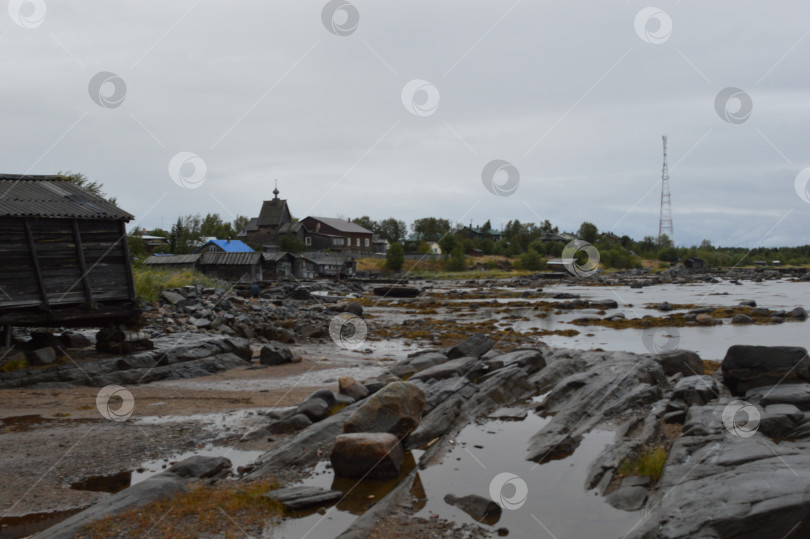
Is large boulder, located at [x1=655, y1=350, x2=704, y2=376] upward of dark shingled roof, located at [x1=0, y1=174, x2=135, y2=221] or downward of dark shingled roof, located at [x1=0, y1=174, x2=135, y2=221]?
downward

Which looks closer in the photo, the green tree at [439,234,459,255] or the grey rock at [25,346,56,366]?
the grey rock at [25,346,56,366]

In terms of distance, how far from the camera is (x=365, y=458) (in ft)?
31.5

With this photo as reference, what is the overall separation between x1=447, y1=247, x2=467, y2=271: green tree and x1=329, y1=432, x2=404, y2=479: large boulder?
97.9 meters

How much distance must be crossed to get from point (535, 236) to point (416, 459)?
133 metres

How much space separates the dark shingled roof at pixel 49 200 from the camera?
17.0 m

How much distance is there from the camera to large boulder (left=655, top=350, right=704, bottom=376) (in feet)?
51.8

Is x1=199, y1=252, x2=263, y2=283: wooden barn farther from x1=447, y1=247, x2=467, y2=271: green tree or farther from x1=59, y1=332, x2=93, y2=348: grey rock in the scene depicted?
x1=447, y1=247, x2=467, y2=271: green tree

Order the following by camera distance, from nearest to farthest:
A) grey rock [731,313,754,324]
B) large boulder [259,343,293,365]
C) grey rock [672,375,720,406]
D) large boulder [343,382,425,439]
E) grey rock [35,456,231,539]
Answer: grey rock [35,456,231,539], large boulder [343,382,425,439], grey rock [672,375,720,406], large boulder [259,343,293,365], grey rock [731,313,754,324]

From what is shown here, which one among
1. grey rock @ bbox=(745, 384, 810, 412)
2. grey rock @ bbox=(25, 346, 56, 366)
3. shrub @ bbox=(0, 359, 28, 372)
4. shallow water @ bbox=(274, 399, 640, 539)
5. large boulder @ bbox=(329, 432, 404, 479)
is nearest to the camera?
shallow water @ bbox=(274, 399, 640, 539)

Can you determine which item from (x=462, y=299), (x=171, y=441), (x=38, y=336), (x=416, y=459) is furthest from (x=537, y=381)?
(x=462, y=299)

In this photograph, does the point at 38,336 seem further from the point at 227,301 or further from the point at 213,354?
the point at 227,301

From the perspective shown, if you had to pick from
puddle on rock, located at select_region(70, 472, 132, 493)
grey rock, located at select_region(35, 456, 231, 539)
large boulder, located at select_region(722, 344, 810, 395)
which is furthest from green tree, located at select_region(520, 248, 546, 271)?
puddle on rock, located at select_region(70, 472, 132, 493)

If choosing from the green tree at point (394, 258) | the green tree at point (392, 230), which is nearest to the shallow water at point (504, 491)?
the green tree at point (394, 258)

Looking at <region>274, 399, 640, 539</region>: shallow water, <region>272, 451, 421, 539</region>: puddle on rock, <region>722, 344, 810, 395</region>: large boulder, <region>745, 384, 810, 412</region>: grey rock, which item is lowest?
<region>272, 451, 421, 539</region>: puddle on rock
